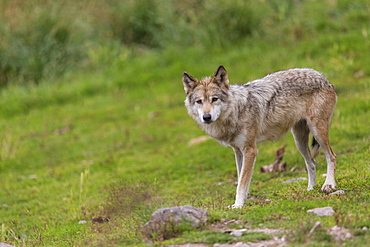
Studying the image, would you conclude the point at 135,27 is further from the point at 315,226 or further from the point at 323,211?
the point at 315,226

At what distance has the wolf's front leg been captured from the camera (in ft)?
24.7

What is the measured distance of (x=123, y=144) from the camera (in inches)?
532

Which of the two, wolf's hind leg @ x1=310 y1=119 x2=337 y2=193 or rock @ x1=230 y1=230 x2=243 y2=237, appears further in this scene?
wolf's hind leg @ x1=310 y1=119 x2=337 y2=193

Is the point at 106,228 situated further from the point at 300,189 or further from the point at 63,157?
the point at 63,157

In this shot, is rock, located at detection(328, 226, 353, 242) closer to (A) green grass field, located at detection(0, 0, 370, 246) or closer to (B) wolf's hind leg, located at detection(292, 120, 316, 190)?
(A) green grass field, located at detection(0, 0, 370, 246)

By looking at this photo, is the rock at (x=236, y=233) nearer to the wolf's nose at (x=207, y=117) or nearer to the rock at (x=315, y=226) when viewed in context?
the rock at (x=315, y=226)

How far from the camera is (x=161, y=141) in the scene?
1350 cm

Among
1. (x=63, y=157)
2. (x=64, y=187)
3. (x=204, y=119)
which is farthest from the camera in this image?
(x=63, y=157)

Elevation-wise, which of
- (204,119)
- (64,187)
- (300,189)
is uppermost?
(204,119)

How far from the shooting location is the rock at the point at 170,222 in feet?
19.9

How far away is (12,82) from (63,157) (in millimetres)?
6230

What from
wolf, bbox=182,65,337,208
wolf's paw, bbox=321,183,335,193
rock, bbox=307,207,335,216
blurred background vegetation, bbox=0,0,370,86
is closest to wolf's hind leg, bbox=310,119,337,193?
wolf, bbox=182,65,337,208

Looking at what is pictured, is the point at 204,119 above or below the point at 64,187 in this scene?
above

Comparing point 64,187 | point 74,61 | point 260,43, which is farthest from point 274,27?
point 64,187
